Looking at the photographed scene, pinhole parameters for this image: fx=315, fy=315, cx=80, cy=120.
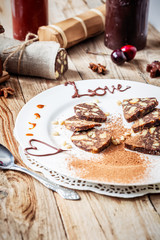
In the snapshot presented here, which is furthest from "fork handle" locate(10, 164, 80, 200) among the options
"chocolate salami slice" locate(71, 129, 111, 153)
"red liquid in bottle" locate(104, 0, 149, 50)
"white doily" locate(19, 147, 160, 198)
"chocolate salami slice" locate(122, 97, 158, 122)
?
"red liquid in bottle" locate(104, 0, 149, 50)

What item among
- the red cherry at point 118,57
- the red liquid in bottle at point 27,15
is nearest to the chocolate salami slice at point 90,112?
the red cherry at point 118,57

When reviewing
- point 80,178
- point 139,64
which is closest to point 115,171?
point 80,178

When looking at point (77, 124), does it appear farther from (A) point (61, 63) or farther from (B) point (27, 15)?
(B) point (27, 15)

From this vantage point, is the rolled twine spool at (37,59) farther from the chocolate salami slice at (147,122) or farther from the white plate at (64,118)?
the chocolate salami slice at (147,122)

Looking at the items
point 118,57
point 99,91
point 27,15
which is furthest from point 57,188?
point 27,15

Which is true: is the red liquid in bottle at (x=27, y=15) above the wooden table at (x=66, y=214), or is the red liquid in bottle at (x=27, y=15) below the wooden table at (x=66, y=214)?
above

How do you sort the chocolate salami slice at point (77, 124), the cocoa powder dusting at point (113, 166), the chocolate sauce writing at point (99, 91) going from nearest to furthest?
1. the cocoa powder dusting at point (113, 166)
2. the chocolate salami slice at point (77, 124)
3. the chocolate sauce writing at point (99, 91)
